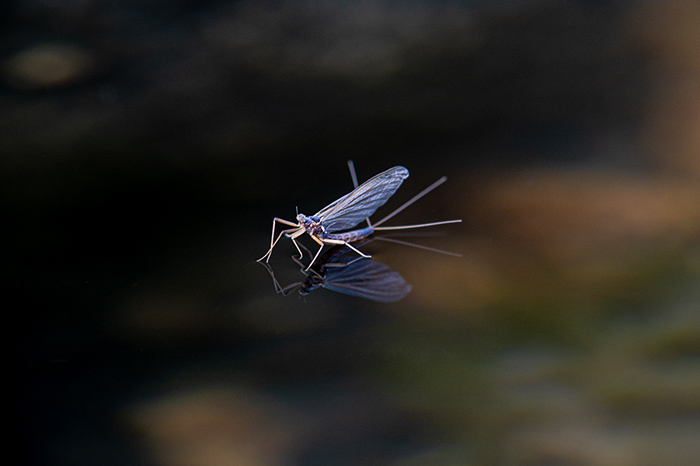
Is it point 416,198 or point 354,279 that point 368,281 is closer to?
point 354,279

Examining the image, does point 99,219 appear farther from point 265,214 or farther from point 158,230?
point 265,214

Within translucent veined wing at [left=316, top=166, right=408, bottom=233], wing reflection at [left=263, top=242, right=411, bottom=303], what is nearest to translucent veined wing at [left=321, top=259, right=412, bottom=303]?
wing reflection at [left=263, top=242, right=411, bottom=303]

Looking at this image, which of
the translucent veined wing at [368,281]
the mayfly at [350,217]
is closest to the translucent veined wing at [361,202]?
the mayfly at [350,217]

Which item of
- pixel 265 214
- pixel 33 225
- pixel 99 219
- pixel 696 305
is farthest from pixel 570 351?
pixel 33 225

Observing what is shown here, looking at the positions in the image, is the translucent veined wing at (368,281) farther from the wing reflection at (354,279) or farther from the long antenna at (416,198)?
the long antenna at (416,198)

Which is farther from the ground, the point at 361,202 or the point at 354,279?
the point at 361,202

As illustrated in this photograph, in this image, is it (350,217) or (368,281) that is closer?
(368,281)

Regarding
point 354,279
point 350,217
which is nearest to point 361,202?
point 350,217

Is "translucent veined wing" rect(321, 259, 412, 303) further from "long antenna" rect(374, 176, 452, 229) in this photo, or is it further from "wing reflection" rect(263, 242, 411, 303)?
"long antenna" rect(374, 176, 452, 229)
